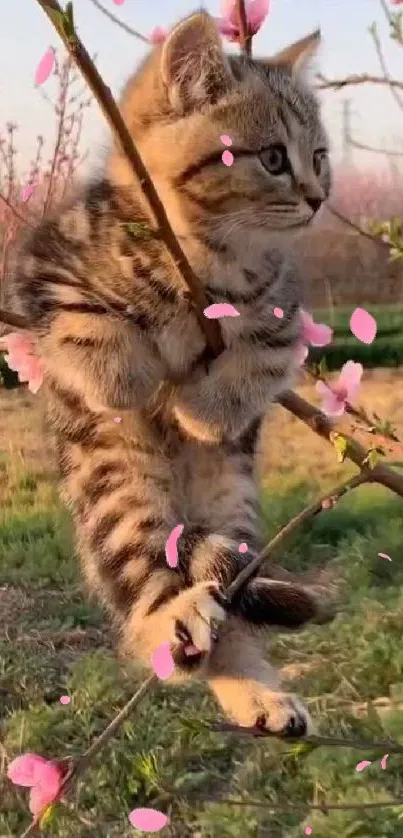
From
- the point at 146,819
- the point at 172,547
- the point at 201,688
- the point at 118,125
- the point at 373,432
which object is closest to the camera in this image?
the point at 118,125

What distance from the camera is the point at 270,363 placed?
567 millimetres

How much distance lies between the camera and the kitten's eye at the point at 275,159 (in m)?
0.52

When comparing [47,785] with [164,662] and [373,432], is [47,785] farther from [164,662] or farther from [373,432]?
[373,432]

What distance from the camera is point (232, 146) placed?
0.52 meters

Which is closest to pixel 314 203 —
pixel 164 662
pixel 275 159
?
pixel 275 159

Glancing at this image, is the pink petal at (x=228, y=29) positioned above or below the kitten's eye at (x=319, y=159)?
above

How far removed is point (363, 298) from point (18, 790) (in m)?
0.59

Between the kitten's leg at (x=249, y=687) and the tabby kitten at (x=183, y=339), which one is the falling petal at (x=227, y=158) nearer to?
the tabby kitten at (x=183, y=339)

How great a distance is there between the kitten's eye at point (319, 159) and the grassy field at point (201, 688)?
32cm

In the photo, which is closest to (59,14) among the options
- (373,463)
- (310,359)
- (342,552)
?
(373,463)

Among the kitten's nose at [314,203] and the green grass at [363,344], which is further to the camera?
the green grass at [363,344]

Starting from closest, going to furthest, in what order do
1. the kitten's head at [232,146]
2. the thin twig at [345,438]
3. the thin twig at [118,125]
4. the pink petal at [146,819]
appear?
the thin twig at [118,125] → the thin twig at [345,438] → the kitten's head at [232,146] → the pink petal at [146,819]

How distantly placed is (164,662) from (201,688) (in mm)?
569

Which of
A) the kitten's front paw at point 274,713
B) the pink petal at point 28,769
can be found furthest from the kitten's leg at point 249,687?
the pink petal at point 28,769
